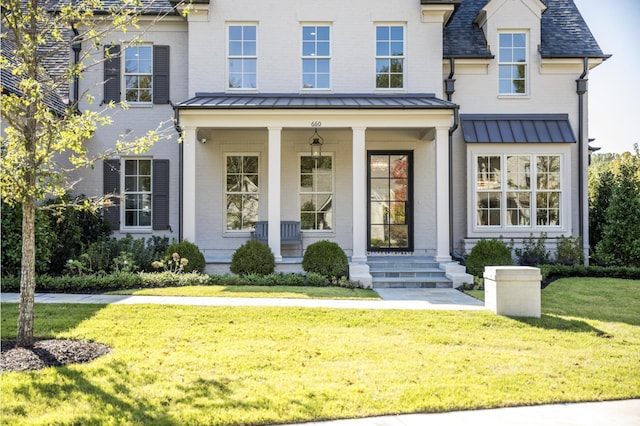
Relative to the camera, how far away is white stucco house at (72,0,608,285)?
1391 cm

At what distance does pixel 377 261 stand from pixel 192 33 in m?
7.83

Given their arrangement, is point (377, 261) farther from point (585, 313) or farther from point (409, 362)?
point (409, 362)

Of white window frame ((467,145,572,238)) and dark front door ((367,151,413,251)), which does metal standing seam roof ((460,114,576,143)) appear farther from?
dark front door ((367,151,413,251))

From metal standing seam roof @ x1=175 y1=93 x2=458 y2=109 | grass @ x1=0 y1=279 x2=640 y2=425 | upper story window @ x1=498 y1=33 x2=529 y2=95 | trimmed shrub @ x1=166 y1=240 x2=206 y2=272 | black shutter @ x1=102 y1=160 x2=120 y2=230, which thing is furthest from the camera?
upper story window @ x1=498 y1=33 x2=529 y2=95

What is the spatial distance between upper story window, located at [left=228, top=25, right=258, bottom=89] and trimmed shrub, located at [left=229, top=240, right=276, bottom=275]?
189 inches

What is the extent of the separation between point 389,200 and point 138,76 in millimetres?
7865

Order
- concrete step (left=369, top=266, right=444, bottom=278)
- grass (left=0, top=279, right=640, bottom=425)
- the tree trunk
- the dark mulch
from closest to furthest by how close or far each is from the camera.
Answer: grass (left=0, top=279, right=640, bottom=425) < the dark mulch < the tree trunk < concrete step (left=369, top=266, right=444, bottom=278)

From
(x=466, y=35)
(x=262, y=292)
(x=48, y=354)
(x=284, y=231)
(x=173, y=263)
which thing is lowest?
(x=48, y=354)

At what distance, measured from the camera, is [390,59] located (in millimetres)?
14070

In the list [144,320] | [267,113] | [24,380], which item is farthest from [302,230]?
[24,380]

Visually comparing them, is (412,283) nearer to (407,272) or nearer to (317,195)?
(407,272)

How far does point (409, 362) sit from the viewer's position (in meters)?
5.52

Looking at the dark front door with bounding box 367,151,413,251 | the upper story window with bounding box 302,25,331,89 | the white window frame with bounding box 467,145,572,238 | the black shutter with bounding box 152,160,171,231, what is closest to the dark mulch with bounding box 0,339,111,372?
the black shutter with bounding box 152,160,171,231

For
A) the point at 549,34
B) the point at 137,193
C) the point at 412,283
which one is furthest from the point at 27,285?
the point at 549,34
